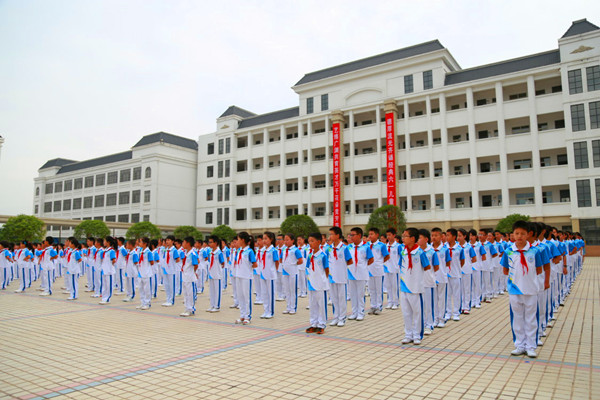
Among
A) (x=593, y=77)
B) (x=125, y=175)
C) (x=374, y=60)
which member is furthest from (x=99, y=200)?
(x=593, y=77)

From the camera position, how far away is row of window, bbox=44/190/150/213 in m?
51.5

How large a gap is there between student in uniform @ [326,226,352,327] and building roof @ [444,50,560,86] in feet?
104

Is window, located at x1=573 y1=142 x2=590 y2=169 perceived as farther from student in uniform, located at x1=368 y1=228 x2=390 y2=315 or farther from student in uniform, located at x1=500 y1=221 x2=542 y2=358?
student in uniform, located at x1=500 y1=221 x2=542 y2=358

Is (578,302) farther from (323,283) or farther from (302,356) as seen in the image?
(302,356)

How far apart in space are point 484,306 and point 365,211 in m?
28.8

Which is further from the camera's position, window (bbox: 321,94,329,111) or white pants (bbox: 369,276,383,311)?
window (bbox: 321,94,329,111)

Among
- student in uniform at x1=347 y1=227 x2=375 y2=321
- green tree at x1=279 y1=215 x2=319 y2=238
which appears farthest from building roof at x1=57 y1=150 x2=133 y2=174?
student in uniform at x1=347 y1=227 x2=375 y2=321

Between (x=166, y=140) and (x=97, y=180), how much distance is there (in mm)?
14223

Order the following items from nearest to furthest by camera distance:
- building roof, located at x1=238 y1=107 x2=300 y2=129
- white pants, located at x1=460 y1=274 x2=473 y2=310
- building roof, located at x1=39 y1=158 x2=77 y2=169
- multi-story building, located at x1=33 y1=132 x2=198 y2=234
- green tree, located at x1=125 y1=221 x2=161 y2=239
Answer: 1. white pants, located at x1=460 y1=274 x2=473 y2=310
2. green tree, located at x1=125 y1=221 x2=161 y2=239
3. building roof, located at x1=238 y1=107 x2=300 y2=129
4. multi-story building, located at x1=33 y1=132 x2=198 y2=234
5. building roof, located at x1=39 y1=158 x2=77 y2=169

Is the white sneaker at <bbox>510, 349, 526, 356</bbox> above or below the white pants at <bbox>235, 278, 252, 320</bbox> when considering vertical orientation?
below

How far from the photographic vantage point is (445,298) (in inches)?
326

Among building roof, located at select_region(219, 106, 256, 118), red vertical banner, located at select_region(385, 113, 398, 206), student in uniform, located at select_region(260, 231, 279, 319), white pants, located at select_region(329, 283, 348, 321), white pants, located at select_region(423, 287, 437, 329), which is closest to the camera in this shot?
white pants, located at select_region(423, 287, 437, 329)

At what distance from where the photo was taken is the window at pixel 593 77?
95.2ft

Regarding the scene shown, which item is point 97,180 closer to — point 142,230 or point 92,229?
point 92,229
